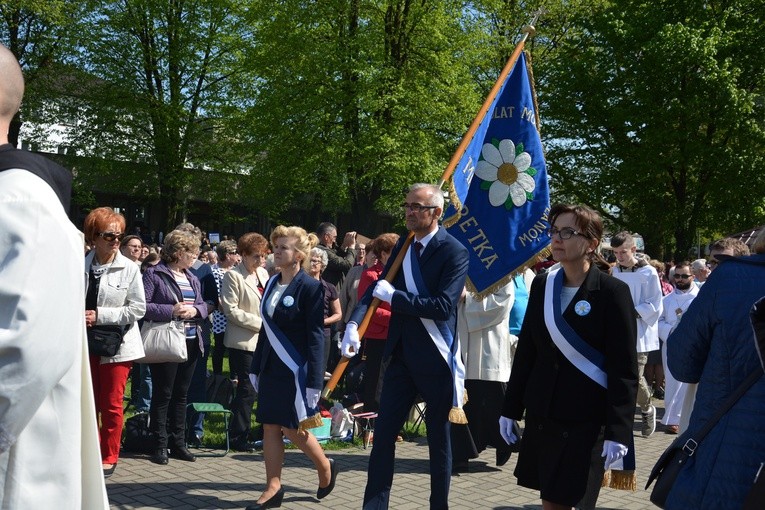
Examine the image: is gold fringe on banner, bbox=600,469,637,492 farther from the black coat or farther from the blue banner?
the blue banner

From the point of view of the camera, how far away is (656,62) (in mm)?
27547

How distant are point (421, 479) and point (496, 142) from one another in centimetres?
287

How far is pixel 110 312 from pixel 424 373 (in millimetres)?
2698

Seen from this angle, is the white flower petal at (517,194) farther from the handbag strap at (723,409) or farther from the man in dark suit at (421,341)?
the handbag strap at (723,409)

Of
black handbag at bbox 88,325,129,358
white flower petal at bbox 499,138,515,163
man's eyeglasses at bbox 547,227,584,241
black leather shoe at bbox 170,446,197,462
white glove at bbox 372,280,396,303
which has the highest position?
white flower petal at bbox 499,138,515,163

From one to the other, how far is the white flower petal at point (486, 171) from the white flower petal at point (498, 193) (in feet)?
0.22

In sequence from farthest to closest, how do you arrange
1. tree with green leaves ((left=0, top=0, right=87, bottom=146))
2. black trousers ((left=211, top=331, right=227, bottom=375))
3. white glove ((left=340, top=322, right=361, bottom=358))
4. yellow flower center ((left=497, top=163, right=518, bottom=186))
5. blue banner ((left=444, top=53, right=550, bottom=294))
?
tree with green leaves ((left=0, top=0, right=87, bottom=146)) < black trousers ((left=211, top=331, right=227, bottom=375)) < yellow flower center ((left=497, top=163, right=518, bottom=186)) < blue banner ((left=444, top=53, right=550, bottom=294)) < white glove ((left=340, top=322, right=361, bottom=358))

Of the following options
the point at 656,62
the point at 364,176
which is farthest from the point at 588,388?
the point at 656,62

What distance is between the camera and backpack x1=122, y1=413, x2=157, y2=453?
785cm

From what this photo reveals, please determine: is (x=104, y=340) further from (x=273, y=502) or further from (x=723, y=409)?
(x=723, y=409)

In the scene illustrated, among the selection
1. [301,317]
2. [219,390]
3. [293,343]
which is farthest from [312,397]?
[219,390]

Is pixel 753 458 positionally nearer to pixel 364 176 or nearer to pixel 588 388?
pixel 588 388

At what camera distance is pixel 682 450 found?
3.34 meters

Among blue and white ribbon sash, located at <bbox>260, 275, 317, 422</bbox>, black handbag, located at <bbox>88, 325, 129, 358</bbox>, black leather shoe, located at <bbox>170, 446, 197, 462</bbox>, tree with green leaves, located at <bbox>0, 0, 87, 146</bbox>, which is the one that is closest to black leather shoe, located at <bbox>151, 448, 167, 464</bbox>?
black leather shoe, located at <bbox>170, 446, 197, 462</bbox>
